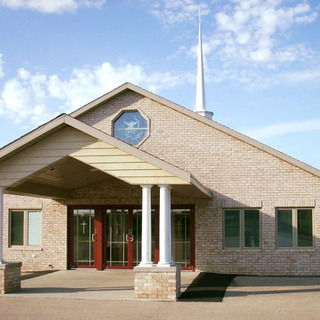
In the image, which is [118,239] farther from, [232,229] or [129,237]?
[232,229]

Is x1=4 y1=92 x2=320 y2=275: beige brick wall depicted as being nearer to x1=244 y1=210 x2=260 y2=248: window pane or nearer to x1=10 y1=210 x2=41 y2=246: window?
x1=244 y1=210 x2=260 y2=248: window pane

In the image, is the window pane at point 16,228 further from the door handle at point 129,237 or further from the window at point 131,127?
the window at point 131,127

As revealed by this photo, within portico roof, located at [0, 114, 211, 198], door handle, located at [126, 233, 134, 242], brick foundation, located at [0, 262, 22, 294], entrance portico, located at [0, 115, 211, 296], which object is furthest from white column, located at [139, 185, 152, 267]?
door handle, located at [126, 233, 134, 242]

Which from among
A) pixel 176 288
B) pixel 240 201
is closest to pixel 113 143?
pixel 176 288

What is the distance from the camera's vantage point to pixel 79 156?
1350 centimetres

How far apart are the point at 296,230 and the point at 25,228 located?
9348mm

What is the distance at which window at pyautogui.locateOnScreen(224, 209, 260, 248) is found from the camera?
18.8 m

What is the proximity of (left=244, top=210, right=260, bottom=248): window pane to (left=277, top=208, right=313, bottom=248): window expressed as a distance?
668 millimetres

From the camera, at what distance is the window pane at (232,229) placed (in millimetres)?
18828

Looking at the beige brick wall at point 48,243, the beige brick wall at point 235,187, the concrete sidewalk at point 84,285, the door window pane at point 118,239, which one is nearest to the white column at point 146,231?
the concrete sidewalk at point 84,285

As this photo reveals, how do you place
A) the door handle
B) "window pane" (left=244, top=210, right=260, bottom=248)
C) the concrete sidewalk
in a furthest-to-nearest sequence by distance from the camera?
the door handle
"window pane" (left=244, top=210, right=260, bottom=248)
the concrete sidewalk

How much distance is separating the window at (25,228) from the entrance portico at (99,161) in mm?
6480

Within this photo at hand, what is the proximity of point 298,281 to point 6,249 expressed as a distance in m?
10.2

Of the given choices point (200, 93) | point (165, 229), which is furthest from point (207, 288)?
point (200, 93)
